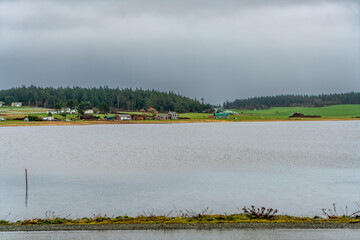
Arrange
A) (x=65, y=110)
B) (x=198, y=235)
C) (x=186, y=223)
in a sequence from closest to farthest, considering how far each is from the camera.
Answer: (x=198, y=235)
(x=186, y=223)
(x=65, y=110)

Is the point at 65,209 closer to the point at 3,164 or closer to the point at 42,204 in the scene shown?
the point at 42,204

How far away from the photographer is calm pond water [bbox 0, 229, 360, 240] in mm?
13953

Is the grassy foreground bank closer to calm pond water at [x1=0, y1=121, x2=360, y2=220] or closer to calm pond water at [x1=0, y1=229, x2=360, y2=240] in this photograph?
calm pond water at [x1=0, y1=229, x2=360, y2=240]

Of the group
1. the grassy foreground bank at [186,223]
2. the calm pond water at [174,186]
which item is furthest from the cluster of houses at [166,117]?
the grassy foreground bank at [186,223]

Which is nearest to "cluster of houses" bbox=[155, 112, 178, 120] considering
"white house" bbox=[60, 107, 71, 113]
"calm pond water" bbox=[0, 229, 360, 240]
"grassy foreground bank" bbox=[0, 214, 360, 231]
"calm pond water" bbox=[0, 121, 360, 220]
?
"white house" bbox=[60, 107, 71, 113]

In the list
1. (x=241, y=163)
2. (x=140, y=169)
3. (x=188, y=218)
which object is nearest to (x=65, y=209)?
(x=188, y=218)

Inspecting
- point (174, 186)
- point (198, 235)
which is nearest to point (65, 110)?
point (174, 186)

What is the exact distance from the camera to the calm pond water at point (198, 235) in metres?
14.0

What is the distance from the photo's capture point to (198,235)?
47.1 feet

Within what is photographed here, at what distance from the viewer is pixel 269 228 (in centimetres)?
1515

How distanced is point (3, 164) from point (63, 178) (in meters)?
13.8

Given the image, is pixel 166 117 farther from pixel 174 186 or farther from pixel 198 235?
pixel 198 235

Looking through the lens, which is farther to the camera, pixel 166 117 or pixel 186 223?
pixel 166 117

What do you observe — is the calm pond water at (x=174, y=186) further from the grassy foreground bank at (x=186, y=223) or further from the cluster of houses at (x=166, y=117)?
the cluster of houses at (x=166, y=117)
